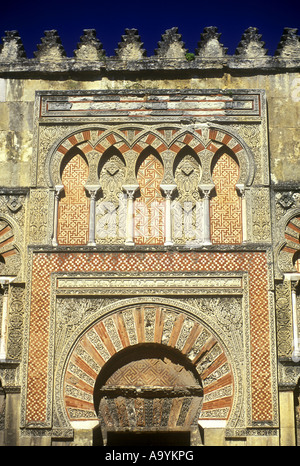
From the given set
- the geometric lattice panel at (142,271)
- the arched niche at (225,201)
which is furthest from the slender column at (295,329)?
the arched niche at (225,201)

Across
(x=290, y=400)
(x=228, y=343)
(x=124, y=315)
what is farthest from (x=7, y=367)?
(x=290, y=400)

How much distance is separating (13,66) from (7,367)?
15.8 ft

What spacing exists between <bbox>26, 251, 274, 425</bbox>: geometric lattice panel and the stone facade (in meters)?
0.02

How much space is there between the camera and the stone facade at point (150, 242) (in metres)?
11.1

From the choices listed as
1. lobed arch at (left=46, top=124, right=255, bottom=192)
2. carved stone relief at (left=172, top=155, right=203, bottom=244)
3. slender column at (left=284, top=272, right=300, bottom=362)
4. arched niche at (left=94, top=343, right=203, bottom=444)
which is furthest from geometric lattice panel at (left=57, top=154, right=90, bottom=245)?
slender column at (left=284, top=272, right=300, bottom=362)

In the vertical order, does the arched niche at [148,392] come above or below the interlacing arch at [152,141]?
below

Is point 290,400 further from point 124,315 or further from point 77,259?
point 77,259

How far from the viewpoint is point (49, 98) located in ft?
40.4

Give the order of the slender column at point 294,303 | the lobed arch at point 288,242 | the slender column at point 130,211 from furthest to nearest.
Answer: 1. the slender column at point 130,211
2. the lobed arch at point 288,242
3. the slender column at point 294,303

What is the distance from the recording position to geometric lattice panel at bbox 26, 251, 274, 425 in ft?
36.1

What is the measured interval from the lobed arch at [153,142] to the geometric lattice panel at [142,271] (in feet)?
4.76

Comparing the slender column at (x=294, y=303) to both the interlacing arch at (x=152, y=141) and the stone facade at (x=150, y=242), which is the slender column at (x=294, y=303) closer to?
the stone facade at (x=150, y=242)
